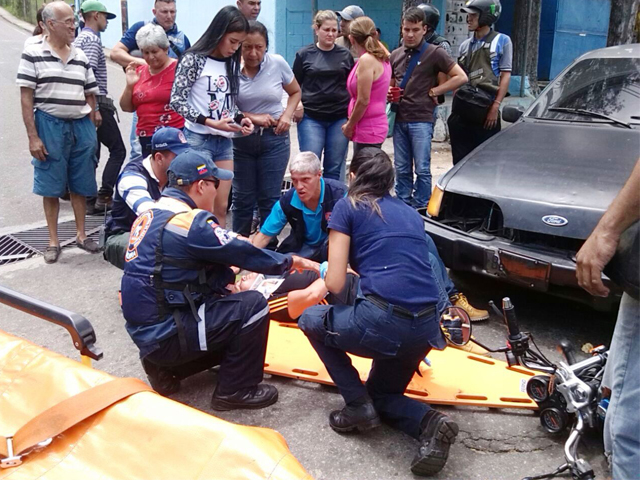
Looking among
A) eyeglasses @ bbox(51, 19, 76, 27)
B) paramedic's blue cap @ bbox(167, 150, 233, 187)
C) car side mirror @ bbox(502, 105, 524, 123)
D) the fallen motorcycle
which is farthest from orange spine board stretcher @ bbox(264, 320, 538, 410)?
eyeglasses @ bbox(51, 19, 76, 27)

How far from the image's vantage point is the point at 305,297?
3840 millimetres

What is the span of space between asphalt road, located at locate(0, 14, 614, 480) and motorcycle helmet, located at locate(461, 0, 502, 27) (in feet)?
8.31

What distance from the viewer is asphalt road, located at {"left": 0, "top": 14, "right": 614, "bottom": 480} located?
9.72ft

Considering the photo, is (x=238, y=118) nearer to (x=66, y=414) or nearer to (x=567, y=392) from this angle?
(x=567, y=392)

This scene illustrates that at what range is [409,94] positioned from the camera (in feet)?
19.5

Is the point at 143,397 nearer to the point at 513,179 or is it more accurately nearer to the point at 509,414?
the point at 509,414

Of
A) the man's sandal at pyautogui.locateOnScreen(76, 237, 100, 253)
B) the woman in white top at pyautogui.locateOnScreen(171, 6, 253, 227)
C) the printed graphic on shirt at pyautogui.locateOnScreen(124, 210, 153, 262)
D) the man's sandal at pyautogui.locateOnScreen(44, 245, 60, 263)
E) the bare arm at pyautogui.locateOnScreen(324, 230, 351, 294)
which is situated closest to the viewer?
the bare arm at pyautogui.locateOnScreen(324, 230, 351, 294)

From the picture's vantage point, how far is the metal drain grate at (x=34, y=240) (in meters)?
5.75

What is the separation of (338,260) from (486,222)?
64.2 inches

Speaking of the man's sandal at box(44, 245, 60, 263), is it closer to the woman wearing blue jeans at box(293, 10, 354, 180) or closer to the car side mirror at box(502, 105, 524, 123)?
the woman wearing blue jeans at box(293, 10, 354, 180)

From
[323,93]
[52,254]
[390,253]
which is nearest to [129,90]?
[52,254]

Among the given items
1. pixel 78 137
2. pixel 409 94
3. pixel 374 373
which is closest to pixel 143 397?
pixel 374 373

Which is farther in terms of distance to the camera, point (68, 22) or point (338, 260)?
point (68, 22)

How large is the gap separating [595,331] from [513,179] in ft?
3.59
